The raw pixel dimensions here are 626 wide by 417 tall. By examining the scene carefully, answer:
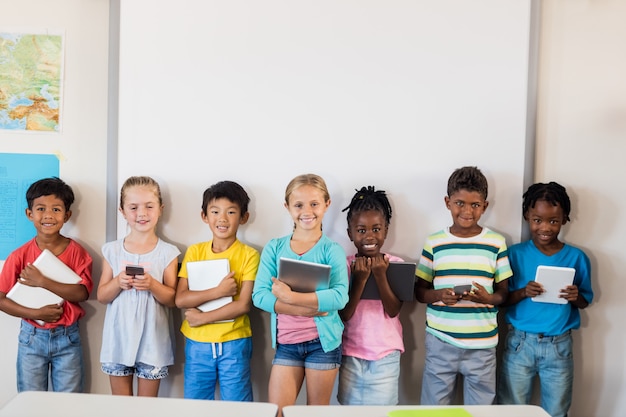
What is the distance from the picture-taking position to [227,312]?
2621 millimetres

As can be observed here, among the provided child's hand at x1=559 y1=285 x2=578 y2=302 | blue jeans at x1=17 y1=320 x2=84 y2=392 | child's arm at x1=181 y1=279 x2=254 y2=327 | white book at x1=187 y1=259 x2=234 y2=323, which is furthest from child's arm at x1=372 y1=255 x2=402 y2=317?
blue jeans at x1=17 y1=320 x2=84 y2=392

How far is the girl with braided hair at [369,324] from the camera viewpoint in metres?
2.62

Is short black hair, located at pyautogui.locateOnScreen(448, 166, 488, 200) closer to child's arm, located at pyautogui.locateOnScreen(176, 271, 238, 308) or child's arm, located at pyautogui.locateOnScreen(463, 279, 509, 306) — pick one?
child's arm, located at pyautogui.locateOnScreen(463, 279, 509, 306)

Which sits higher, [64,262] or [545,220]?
[545,220]

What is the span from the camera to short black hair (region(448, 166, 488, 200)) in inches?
106

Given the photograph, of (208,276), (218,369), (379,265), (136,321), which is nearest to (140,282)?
(136,321)

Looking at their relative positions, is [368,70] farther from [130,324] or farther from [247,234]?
[130,324]

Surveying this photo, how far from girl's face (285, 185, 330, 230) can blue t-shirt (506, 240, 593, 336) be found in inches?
41.0

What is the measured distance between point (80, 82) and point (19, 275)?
1.02 m

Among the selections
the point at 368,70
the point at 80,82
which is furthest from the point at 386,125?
the point at 80,82

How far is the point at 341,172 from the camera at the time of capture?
284 cm

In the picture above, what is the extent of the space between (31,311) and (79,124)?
0.96m

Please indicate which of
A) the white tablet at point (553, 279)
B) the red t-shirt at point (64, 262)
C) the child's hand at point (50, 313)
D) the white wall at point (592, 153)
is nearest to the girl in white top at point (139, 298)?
the red t-shirt at point (64, 262)

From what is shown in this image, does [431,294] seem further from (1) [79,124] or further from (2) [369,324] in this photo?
(1) [79,124]
